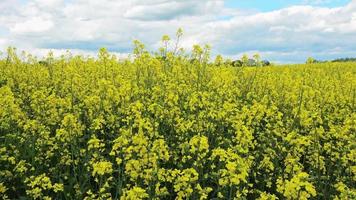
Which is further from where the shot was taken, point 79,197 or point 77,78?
point 77,78

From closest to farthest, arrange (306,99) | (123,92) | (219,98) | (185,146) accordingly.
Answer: (185,146)
(123,92)
(219,98)
(306,99)

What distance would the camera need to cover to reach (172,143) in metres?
6.39

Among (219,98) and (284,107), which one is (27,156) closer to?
(219,98)

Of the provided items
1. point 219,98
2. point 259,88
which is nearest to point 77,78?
point 219,98

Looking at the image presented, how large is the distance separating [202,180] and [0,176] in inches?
103

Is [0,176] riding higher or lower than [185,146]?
lower

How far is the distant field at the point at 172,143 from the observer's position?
4.70 meters

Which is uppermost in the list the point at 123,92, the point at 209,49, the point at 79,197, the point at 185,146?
the point at 209,49

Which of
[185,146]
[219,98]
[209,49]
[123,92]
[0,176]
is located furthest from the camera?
[209,49]

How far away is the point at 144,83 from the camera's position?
8.66 m

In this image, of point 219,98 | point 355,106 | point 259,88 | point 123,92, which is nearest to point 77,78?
point 123,92

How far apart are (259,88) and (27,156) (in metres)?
5.62

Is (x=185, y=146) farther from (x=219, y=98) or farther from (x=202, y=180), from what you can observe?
(x=219, y=98)

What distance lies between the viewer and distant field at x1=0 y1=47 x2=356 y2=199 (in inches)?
185
